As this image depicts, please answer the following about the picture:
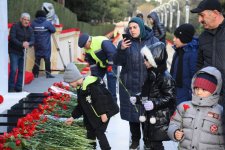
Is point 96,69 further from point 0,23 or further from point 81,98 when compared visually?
point 81,98

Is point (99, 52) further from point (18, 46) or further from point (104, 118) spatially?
point (18, 46)

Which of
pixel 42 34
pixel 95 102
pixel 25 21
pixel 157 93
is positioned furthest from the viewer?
pixel 42 34

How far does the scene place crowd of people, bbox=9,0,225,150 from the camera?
4082 millimetres

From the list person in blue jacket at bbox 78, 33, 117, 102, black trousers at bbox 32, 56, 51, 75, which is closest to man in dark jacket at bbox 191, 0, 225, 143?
person in blue jacket at bbox 78, 33, 117, 102

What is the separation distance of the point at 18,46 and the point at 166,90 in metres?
5.71

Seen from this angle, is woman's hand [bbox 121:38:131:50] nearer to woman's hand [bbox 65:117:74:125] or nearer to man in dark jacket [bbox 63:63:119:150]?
man in dark jacket [bbox 63:63:119:150]

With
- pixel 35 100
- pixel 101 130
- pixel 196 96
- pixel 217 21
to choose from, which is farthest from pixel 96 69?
pixel 196 96

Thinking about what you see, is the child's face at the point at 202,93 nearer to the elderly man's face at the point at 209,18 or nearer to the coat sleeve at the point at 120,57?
the elderly man's face at the point at 209,18

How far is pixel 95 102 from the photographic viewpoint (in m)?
5.22

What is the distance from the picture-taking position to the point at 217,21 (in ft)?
15.4

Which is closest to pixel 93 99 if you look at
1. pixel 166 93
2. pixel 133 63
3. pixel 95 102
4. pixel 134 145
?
pixel 95 102

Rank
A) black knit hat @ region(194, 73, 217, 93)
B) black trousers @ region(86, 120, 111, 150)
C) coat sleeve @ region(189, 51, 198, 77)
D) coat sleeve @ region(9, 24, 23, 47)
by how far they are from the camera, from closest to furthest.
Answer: black knit hat @ region(194, 73, 217, 93) → black trousers @ region(86, 120, 111, 150) → coat sleeve @ region(189, 51, 198, 77) → coat sleeve @ region(9, 24, 23, 47)

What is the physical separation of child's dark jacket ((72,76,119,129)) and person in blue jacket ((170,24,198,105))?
1039mm

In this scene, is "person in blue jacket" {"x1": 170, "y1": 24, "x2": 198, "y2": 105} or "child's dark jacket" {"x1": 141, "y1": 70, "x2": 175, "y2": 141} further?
"person in blue jacket" {"x1": 170, "y1": 24, "x2": 198, "y2": 105}
